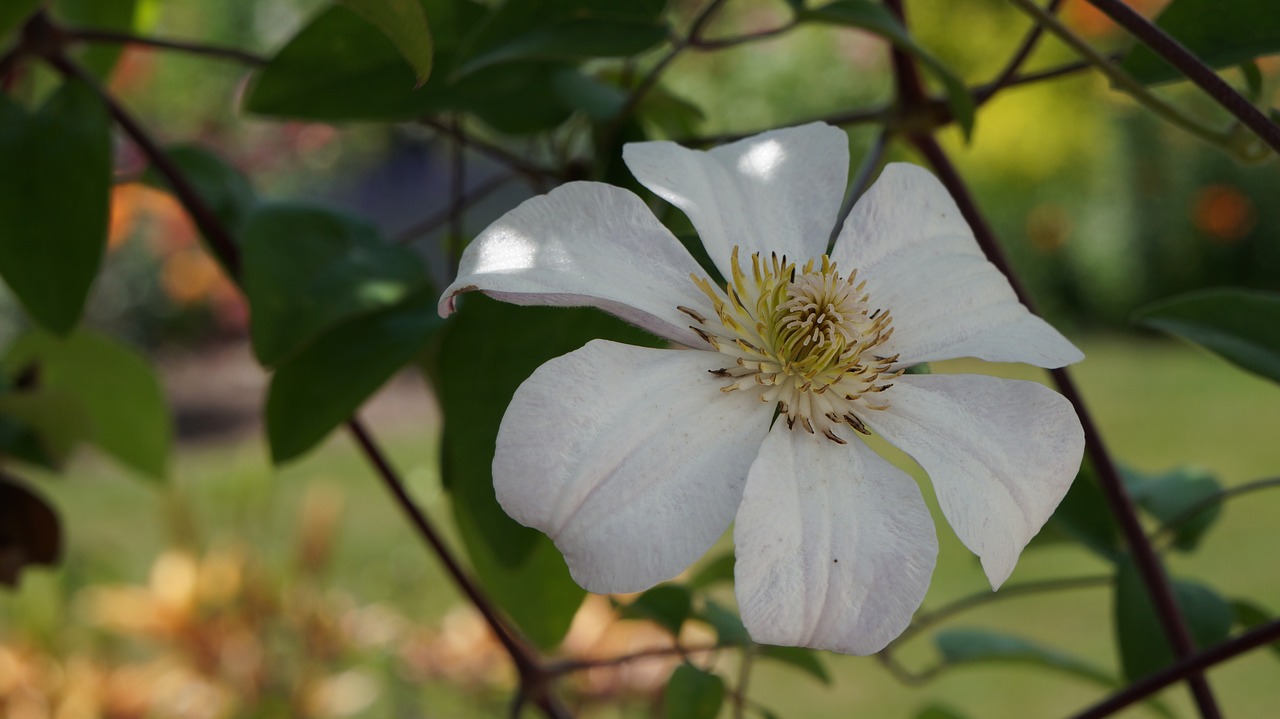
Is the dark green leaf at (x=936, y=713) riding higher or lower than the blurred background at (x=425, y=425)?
higher

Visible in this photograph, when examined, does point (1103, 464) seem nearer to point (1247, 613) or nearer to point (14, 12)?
point (1247, 613)

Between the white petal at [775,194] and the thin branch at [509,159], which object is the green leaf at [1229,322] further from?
the thin branch at [509,159]

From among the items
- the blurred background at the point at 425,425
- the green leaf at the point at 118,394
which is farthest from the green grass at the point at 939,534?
the green leaf at the point at 118,394

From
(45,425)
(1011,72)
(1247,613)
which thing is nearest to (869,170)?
(1011,72)

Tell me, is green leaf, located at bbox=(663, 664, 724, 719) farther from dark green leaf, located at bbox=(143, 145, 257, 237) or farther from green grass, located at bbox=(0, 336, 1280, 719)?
green grass, located at bbox=(0, 336, 1280, 719)

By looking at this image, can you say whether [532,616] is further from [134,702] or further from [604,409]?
[134,702]

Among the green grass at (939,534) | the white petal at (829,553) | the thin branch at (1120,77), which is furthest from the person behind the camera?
the green grass at (939,534)

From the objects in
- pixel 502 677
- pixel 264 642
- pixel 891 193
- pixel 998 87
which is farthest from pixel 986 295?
pixel 264 642
